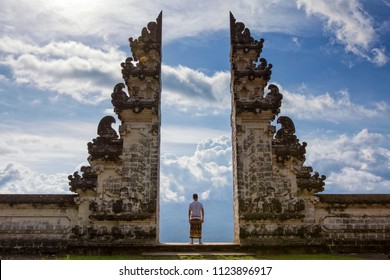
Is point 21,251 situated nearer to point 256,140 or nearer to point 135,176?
point 135,176

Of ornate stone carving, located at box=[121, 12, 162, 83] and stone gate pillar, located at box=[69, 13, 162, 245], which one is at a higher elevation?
ornate stone carving, located at box=[121, 12, 162, 83]

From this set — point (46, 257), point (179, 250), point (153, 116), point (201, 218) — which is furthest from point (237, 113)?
point (46, 257)

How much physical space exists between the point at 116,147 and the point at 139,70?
3085mm

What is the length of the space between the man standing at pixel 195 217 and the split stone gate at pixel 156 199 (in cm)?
126

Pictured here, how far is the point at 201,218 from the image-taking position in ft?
47.1

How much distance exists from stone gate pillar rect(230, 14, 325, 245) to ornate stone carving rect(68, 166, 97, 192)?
16.6 ft

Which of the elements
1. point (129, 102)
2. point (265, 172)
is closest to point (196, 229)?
point (265, 172)

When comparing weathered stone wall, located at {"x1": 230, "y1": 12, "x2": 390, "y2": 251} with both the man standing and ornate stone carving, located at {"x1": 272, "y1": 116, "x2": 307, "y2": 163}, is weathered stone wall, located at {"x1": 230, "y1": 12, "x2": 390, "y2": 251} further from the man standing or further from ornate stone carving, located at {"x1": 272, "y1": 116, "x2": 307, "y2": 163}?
the man standing

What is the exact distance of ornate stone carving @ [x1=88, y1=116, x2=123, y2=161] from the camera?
14211 mm

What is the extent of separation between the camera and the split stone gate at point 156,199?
44.9 feet

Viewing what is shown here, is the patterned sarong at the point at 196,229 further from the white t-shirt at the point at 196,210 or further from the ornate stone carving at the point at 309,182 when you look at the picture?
the ornate stone carving at the point at 309,182

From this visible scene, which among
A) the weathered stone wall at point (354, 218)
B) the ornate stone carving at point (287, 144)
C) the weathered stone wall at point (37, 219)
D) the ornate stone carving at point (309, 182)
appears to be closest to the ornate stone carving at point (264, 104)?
the ornate stone carving at point (287, 144)

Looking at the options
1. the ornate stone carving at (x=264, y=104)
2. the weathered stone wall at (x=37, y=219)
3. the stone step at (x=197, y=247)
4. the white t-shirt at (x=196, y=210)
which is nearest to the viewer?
the stone step at (x=197, y=247)

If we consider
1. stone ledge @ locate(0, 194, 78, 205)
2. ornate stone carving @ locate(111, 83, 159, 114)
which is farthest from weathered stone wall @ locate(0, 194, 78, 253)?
ornate stone carving @ locate(111, 83, 159, 114)
